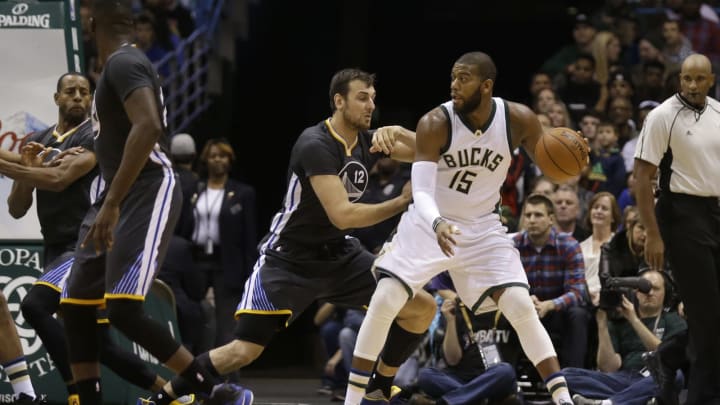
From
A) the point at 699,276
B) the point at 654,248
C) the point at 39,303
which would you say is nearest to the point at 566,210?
the point at 654,248

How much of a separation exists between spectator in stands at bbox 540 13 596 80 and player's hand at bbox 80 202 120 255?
30.7 feet

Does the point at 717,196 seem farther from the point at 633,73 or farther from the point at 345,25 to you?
the point at 345,25

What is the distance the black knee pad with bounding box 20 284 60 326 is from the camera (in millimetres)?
7848

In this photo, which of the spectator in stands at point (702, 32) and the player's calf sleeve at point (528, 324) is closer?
the player's calf sleeve at point (528, 324)

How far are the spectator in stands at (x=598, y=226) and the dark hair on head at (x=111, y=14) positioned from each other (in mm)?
5141

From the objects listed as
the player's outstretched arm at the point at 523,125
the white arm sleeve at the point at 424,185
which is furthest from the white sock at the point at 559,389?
the player's outstretched arm at the point at 523,125

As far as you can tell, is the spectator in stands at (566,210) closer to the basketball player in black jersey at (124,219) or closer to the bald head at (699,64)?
the bald head at (699,64)

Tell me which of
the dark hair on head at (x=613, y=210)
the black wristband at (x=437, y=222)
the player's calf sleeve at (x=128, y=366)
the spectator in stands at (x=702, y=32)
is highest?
the spectator in stands at (x=702, y=32)

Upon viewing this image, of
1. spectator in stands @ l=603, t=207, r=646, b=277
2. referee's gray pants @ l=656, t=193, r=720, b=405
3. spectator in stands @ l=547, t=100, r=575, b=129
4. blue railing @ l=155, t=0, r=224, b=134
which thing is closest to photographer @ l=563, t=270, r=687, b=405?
spectator in stands @ l=603, t=207, r=646, b=277

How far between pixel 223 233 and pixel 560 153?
552 centimetres

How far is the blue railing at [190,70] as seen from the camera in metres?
14.3

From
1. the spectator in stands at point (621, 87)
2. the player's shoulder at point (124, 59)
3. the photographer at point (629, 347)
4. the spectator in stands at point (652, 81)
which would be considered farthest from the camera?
the spectator in stands at point (652, 81)

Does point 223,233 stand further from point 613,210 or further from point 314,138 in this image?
point 314,138

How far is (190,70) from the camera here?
1595 centimetres
